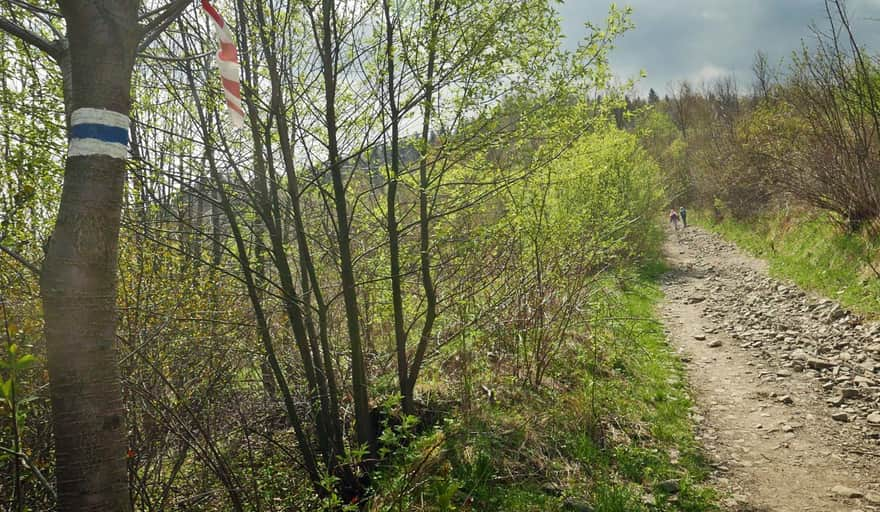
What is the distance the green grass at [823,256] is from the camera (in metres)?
7.11

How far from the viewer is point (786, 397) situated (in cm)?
519

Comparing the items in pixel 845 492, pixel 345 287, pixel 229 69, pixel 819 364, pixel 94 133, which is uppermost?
pixel 229 69

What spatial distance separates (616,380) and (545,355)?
106 cm

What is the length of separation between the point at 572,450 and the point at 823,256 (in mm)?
7613

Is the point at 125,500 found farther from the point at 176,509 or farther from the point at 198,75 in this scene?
the point at 198,75

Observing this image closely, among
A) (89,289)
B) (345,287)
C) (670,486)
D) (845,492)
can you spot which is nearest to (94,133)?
(89,289)

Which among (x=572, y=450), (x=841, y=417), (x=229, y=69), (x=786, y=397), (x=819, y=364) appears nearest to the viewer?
(x=229, y=69)

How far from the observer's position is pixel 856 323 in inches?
251

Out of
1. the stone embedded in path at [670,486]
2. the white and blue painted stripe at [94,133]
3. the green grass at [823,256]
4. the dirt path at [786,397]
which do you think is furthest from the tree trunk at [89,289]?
the green grass at [823,256]

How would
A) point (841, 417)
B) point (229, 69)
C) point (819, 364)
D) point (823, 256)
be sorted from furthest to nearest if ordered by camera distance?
point (823, 256)
point (819, 364)
point (841, 417)
point (229, 69)

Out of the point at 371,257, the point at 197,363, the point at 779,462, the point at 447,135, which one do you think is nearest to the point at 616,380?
the point at 779,462

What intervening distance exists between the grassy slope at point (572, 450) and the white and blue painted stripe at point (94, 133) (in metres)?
2.18

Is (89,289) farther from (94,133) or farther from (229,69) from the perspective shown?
(229,69)

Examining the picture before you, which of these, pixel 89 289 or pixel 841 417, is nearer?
pixel 89 289
